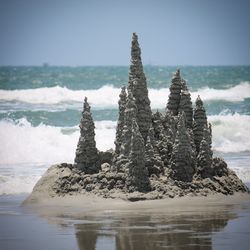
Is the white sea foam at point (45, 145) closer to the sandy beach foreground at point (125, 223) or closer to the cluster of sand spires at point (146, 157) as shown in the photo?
the cluster of sand spires at point (146, 157)

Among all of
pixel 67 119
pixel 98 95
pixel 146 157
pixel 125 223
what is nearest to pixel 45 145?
pixel 67 119

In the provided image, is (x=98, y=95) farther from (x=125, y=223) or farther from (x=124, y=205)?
(x=125, y=223)

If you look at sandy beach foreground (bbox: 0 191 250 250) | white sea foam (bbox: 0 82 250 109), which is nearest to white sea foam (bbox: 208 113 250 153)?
white sea foam (bbox: 0 82 250 109)

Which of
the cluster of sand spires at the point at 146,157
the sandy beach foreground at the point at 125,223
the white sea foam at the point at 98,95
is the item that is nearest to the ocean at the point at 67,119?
the white sea foam at the point at 98,95

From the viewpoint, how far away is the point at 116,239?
17.6m

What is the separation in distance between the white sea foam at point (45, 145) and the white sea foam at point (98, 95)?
14.2 metres

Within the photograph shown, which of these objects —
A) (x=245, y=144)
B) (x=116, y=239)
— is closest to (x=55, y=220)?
(x=116, y=239)

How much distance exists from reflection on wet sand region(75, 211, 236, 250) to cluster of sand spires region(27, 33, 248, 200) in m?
1.65

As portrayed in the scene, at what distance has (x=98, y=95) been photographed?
73688 millimetres

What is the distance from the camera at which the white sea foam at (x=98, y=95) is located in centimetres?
6644

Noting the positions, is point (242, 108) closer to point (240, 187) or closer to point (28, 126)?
point (28, 126)

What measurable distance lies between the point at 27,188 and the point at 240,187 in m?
7.92

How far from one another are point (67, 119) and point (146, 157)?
31.4 m

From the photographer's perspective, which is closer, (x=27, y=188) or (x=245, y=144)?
(x=27, y=188)
